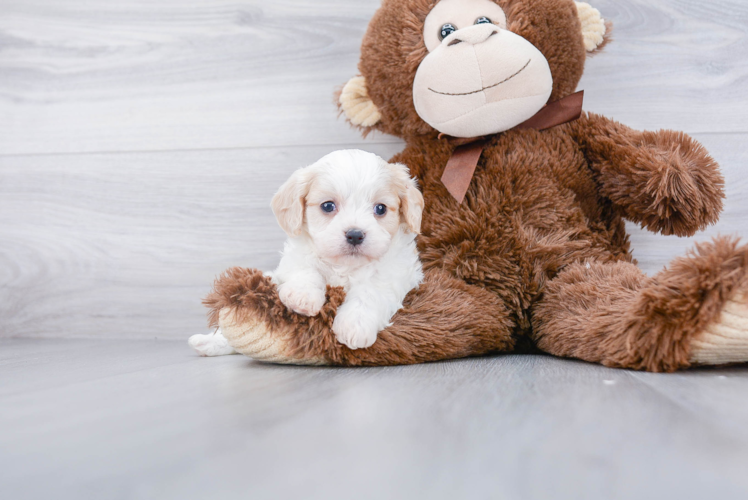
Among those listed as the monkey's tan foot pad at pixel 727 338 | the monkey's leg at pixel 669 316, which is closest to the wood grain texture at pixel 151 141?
the monkey's leg at pixel 669 316

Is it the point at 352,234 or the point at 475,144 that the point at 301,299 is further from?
the point at 475,144

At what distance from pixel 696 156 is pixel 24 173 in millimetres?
1787

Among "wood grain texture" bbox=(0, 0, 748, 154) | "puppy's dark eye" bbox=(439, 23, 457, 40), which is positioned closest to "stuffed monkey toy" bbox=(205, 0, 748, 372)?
"puppy's dark eye" bbox=(439, 23, 457, 40)

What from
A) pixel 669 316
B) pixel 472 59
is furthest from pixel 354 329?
pixel 472 59

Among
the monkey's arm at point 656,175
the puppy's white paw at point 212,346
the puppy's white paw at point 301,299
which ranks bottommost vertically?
the puppy's white paw at point 212,346

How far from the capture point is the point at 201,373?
949 mm

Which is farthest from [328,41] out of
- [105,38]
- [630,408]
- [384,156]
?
[630,408]

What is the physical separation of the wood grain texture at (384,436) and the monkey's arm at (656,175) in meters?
0.38

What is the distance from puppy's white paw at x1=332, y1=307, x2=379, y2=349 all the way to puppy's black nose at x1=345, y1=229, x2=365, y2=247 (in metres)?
0.13

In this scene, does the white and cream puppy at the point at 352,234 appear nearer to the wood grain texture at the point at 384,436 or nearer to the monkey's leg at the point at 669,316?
the wood grain texture at the point at 384,436

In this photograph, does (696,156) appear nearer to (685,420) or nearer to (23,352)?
(685,420)

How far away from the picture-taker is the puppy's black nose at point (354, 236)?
3.17 ft

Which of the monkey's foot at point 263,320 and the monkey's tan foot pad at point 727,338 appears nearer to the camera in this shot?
the monkey's tan foot pad at point 727,338

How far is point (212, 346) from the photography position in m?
1.24
